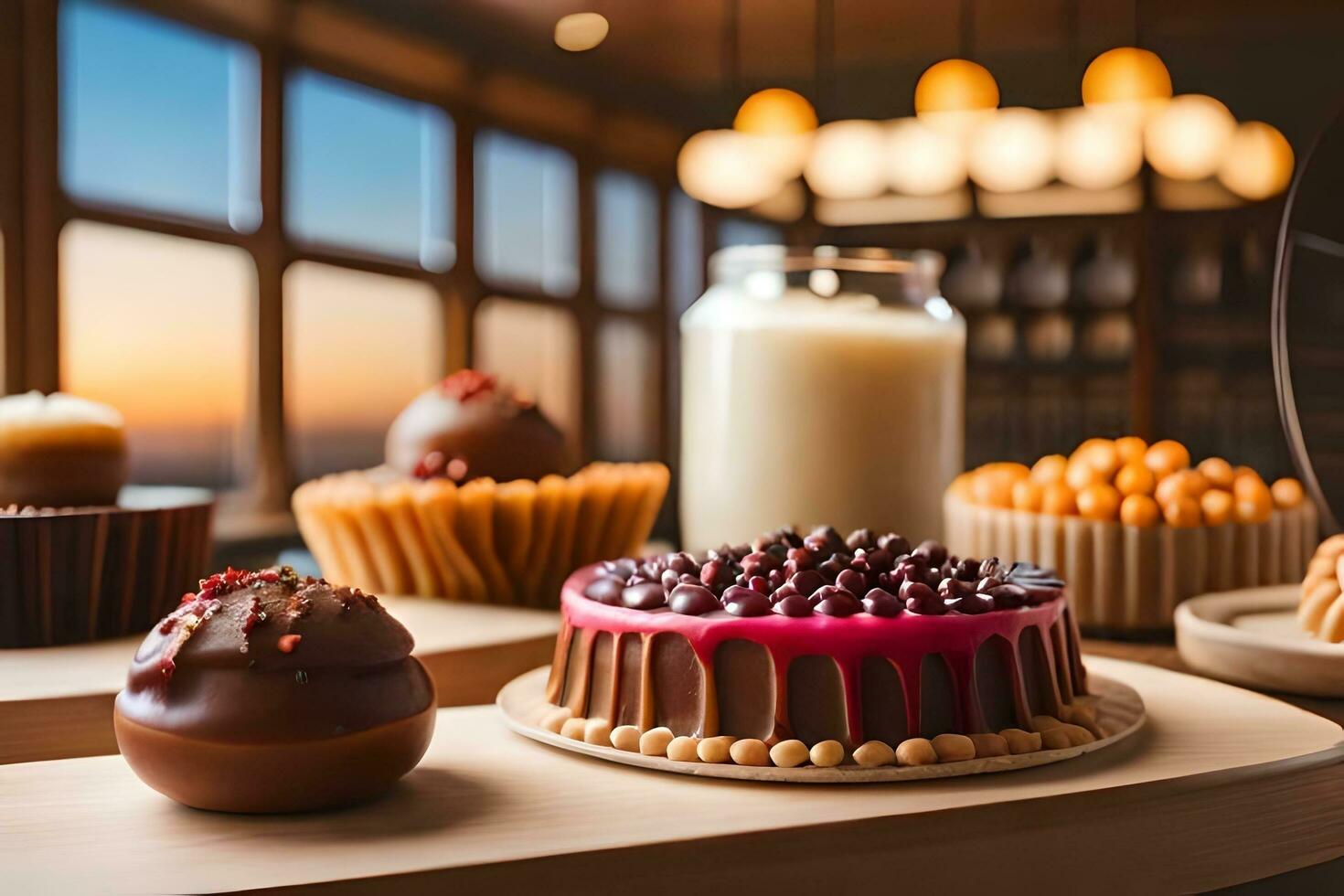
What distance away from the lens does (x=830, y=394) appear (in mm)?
1321

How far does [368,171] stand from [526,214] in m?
0.84

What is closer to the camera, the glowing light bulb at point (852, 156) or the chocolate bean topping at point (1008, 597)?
the chocolate bean topping at point (1008, 597)

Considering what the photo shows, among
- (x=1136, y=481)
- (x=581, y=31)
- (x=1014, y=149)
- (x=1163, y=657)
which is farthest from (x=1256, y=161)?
(x=1163, y=657)

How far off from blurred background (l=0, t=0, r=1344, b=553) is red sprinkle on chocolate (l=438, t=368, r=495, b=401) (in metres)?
1.14

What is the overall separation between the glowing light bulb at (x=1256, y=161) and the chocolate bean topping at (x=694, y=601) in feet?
8.37

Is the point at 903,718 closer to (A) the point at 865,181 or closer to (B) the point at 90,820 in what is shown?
(B) the point at 90,820

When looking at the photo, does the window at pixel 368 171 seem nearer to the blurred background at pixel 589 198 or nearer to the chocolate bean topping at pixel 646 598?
the blurred background at pixel 589 198

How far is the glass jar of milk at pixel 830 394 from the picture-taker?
4.33 feet

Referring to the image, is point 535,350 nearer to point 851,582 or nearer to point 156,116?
point 156,116

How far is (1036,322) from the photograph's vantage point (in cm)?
428

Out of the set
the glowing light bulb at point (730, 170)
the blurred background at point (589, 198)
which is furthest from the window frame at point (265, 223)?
the glowing light bulb at point (730, 170)

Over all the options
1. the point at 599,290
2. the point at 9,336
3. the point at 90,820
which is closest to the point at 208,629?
the point at 90,820

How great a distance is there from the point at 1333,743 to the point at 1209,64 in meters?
3.69

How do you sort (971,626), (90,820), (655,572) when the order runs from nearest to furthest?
(90,820) → (971,626) → (655,572)
